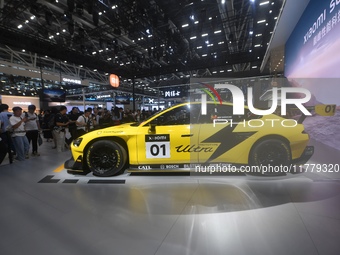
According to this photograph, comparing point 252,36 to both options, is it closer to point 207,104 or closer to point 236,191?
point 207,104

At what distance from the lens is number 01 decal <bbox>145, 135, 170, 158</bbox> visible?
10.1 ft

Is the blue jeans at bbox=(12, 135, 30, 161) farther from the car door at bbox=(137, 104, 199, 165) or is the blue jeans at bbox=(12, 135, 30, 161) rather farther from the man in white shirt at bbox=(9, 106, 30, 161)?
the car door at bbox=(137, 104, 199, 165)

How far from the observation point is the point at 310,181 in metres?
2.96

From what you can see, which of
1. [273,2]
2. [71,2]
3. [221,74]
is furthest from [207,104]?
[221,74]

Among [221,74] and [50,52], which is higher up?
[221,74]

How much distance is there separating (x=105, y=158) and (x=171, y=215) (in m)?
1.67

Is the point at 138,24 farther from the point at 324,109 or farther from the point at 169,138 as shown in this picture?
the point at 324,109

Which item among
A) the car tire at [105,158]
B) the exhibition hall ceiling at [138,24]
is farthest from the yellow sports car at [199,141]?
the exhibition hall ceiling at [138,24]

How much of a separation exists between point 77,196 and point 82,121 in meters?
3.64

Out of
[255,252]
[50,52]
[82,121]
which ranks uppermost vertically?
[50,52]

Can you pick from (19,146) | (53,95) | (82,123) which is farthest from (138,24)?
(19,146)

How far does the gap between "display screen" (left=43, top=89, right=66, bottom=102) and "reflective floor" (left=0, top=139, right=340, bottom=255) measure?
10.2 meters

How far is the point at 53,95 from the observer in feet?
39.7

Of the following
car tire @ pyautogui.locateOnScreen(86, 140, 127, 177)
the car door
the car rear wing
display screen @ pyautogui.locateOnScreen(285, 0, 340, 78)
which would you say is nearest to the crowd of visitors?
car tire @ pyautogui.locateOnScreen(86, 140, 127, 177)
